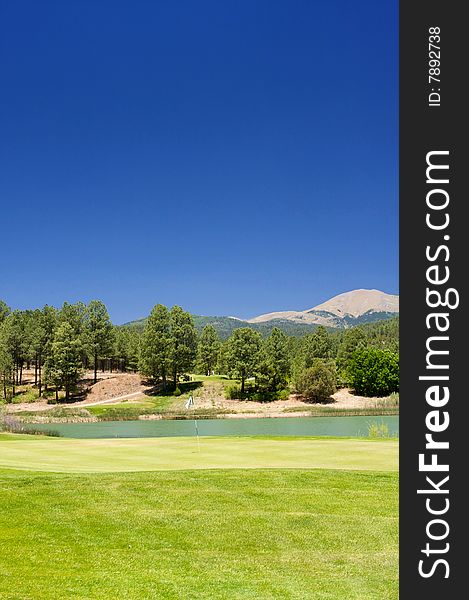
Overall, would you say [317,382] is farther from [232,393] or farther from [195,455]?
[195,455]

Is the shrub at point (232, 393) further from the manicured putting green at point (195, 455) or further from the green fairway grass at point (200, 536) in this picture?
the green fairway grass at point (200, 536)

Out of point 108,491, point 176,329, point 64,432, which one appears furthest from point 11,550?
point 176,329

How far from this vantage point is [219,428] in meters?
44.6

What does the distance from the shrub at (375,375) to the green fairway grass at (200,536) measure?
60492 mm

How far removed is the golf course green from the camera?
7.54 metres

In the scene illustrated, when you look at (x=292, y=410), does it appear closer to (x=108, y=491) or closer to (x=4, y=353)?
(x=4, y=353)

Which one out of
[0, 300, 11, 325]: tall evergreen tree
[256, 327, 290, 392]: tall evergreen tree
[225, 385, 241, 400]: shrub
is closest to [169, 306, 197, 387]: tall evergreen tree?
[225, 385, 241, 400]: shrub

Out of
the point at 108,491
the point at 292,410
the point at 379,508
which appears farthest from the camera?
the point at 292,410

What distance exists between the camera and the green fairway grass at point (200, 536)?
7480 millimetres

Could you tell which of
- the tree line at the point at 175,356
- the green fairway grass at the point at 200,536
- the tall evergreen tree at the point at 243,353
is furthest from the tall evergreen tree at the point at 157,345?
the green fairway grass at the point at 200,536

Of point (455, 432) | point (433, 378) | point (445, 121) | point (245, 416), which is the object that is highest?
point (445, 121)

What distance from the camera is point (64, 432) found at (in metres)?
43.2

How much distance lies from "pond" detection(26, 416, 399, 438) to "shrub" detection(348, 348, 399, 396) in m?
21.3

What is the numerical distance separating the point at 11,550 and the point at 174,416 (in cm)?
4798
